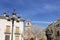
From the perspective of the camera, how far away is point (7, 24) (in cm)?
5206

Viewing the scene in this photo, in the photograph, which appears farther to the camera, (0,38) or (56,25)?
(56,25)

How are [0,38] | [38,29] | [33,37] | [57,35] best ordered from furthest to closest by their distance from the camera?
[38,29]
[33,37]
[57,35]
[0,38]

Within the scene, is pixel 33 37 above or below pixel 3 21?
below

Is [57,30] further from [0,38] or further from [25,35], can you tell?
[0,38]

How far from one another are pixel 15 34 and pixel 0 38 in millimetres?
4285

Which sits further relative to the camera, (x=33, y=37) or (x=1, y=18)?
(x=33, y=37)

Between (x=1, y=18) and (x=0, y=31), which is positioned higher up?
(x=1, y=18)

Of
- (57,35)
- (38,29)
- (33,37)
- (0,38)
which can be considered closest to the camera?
(0,38)

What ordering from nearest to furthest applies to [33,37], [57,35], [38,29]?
[57,35] < [33,37] < [38,29]

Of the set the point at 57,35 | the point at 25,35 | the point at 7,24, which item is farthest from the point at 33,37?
the point at 7,24

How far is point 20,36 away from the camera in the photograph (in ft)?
175

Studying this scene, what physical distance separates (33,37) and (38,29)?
51.7 feet

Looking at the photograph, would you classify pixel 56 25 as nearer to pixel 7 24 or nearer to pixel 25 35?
pixel 25 35

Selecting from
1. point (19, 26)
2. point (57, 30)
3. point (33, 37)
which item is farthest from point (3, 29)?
point (57, 30)
